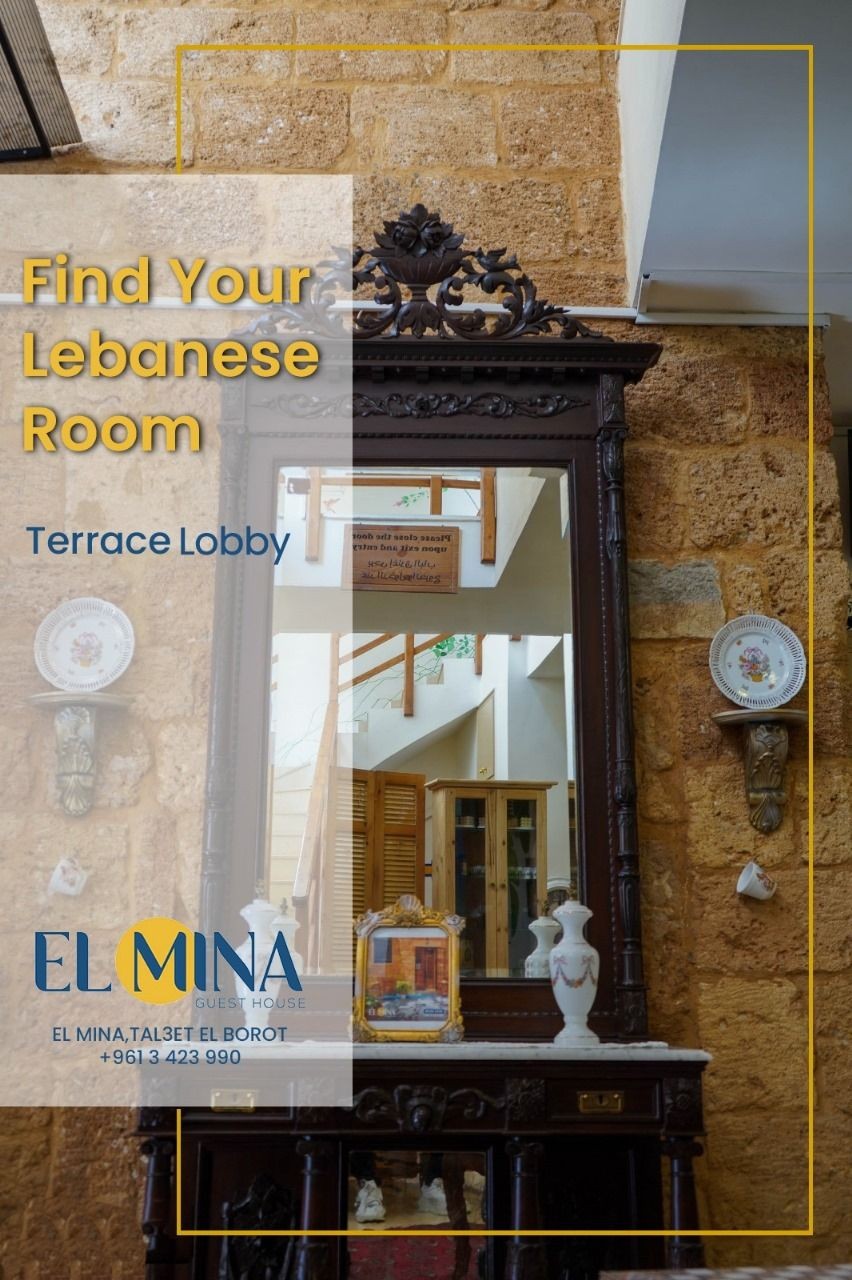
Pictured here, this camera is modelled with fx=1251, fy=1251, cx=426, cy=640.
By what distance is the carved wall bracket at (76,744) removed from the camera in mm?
3004

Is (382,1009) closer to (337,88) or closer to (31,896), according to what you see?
(31,896)

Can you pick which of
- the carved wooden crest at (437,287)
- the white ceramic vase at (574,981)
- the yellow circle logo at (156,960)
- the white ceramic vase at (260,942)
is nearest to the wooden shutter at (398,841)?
the white ceramic vase at (260,942)

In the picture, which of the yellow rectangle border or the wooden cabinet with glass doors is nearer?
the yellow rectangle border

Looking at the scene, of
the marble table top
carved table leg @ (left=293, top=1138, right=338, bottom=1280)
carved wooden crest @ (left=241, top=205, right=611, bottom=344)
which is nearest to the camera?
carved table leg @ (left=293, top=1138, right=338, bottom=1280)

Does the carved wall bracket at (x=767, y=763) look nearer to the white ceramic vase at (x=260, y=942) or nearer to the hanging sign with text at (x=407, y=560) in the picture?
the hanging sign with text at (x=407, y=560)

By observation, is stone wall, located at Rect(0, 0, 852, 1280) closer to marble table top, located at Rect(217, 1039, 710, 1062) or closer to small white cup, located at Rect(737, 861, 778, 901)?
small white cup, located at Rect(737, 861, 778, 901)

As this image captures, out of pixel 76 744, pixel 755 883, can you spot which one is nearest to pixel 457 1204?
pixel 755 883

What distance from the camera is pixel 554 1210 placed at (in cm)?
263

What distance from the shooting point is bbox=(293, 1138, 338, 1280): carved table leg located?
7.65 ft

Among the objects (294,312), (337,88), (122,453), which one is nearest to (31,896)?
(122,453)

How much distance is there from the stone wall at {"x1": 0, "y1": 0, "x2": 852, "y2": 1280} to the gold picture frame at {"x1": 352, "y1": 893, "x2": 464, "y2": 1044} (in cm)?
52

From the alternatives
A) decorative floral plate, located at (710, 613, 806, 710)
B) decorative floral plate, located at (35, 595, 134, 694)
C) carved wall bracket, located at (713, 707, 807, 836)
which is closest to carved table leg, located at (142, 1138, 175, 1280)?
decorative floral plate, located at (35, 595, 134, 694)

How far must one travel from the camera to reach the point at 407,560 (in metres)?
3.06

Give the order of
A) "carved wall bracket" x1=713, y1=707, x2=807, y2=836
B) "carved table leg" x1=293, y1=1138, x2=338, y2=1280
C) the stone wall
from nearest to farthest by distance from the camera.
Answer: "carved table leg" x1=293, y1=1138, x2=338, y2=1280, the stone wall, "carved wall bracket" x1=713, y1=707, x2=807, y2=836
